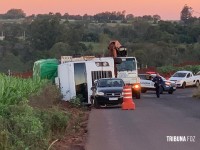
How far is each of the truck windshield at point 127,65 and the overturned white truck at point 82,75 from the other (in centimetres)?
703

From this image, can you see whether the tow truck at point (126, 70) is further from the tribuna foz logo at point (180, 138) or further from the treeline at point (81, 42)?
the tribuna foz logo at point (180, 138)

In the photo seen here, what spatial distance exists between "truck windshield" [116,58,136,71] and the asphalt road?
619 inches

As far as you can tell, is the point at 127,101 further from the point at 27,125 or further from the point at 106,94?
the point at 27,125

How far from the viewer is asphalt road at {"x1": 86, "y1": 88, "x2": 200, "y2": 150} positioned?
16.2 meters

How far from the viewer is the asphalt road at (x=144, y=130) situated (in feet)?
53.1

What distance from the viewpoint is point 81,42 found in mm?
94312

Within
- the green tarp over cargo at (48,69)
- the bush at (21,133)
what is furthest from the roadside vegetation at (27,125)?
the green tarp over cargo at (48,69)

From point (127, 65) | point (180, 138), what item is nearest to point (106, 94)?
point (127, 65)

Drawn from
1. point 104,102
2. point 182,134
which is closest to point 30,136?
point 182,134

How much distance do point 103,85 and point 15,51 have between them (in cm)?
4522

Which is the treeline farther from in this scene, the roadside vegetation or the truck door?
the roadside vegetation

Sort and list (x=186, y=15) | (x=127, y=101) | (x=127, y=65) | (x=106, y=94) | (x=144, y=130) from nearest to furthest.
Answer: (x=144, y=130)
(x=127, y=101)
(x=106, y=94)
(x=127, y=65)
(x=186, y=15)

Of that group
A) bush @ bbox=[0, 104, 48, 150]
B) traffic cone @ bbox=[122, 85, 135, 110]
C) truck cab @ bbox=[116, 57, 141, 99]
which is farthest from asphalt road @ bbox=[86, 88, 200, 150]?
truck cab @ bbox=[116, 57, 141, 99]

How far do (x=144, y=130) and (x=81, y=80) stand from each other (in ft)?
52.1
